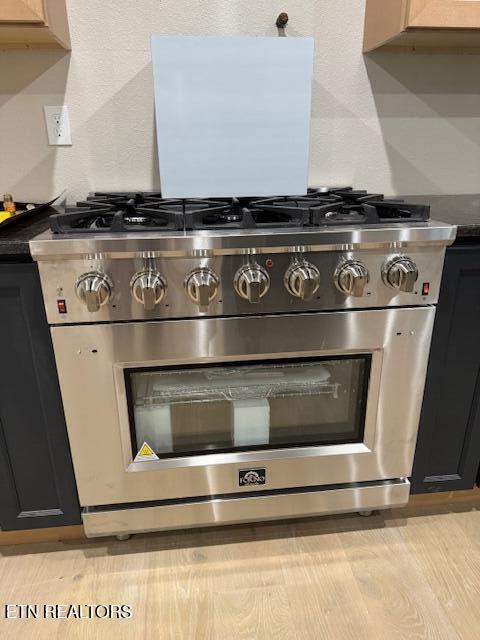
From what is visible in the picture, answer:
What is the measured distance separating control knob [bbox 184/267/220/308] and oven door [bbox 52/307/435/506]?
2.7 inches

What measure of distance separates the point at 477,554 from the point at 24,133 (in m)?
1.74

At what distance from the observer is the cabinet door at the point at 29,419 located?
37.4 inches

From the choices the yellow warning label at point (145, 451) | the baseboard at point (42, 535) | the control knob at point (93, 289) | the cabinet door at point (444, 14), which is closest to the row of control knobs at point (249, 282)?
the control knob at point (93, 289)

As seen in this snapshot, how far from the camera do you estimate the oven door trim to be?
1.02 meters

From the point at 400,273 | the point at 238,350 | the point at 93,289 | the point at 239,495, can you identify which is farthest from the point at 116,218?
the point at 239,495

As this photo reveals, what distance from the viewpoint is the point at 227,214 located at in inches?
43.6

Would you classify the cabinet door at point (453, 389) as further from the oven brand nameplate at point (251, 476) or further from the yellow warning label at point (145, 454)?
the yellow warning label at point (145, 454)

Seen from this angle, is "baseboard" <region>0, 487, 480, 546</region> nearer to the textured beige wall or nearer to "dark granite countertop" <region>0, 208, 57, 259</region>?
"dark granite countertop" <region>0, 208, 57, 259</region>

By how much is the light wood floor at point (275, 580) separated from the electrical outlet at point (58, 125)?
1160mm

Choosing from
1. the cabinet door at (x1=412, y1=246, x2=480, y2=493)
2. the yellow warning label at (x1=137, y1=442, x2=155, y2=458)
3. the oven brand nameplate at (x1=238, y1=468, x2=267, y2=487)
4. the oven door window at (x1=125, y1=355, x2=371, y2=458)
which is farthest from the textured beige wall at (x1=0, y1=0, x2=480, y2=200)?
the oven brand nameplate at (x1=238, y1=468, x2=267, y2=487)

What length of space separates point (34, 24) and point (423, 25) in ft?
2.99

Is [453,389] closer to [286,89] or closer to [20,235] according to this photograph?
[286,89]

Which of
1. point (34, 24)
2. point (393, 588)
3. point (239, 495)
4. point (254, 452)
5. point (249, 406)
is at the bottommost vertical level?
point (393, 588)

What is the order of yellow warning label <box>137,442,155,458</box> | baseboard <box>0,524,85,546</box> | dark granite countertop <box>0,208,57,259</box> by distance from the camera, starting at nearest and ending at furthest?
dark granite countertop <box>0,208,57,259</box>, yellow warning label <box>137,442,155,458</box>, baseboard <box>0,524,85,546</box>
